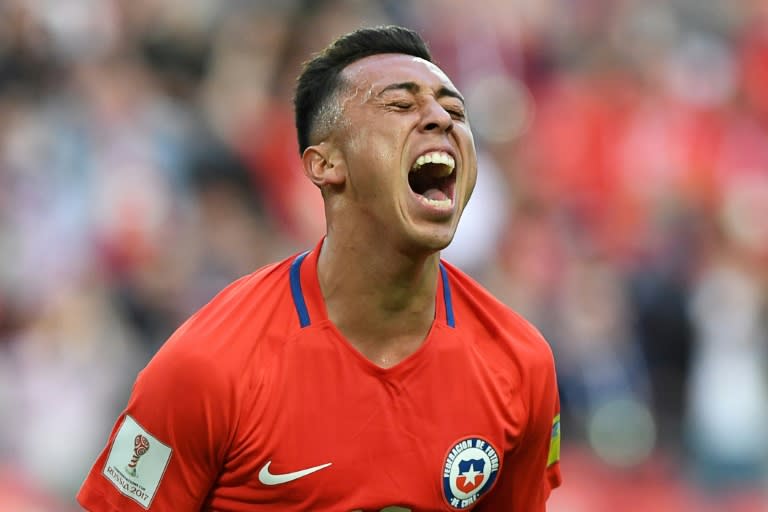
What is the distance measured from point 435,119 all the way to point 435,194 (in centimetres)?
23

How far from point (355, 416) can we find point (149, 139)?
474 centimetres

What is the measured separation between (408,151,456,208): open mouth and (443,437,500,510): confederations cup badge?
636 mm

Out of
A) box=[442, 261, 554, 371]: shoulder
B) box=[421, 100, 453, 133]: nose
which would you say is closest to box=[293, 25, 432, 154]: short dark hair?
box=[421, 100, 453, 133]: nose

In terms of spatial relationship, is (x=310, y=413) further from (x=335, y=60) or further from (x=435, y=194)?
(x=335, y=60)

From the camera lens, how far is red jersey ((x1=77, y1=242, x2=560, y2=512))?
3186 mm

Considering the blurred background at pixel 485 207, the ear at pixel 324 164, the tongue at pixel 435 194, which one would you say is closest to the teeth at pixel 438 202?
the tongue at pixel 435 194

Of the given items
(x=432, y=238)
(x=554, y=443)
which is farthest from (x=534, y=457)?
(x=432, y=238)

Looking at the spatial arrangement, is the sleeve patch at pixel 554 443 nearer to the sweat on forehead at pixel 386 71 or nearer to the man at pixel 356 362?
the man at pixel 356 362

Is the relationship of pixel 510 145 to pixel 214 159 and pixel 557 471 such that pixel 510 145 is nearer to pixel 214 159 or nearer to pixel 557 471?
pixel 214 159

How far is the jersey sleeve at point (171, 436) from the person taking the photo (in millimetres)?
3141

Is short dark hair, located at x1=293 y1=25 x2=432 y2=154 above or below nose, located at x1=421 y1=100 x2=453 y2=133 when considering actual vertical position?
above

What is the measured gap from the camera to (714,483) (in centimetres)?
712

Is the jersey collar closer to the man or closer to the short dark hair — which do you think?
the man

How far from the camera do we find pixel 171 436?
125 inches
